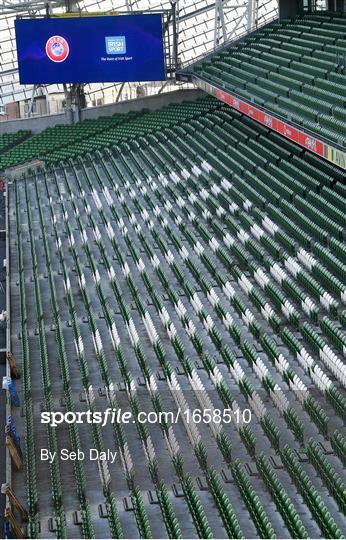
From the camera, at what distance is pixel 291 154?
26891 millimetres

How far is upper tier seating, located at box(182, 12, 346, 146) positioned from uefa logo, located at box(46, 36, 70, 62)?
16.0 feet

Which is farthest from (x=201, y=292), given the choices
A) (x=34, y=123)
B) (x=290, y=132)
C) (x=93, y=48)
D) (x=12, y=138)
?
(x=34, y=123)

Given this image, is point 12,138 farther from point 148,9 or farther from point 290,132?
point 290,132

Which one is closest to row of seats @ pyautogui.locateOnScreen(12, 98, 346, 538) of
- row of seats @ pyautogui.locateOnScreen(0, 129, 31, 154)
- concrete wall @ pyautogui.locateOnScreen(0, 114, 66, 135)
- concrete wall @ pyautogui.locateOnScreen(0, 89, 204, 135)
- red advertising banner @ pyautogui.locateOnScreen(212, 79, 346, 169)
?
red advertising banner @ pyautogui.locateOnScreen(212, 79, 346, 169)

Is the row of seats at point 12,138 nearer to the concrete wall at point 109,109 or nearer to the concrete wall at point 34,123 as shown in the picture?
the concrete wall at point 34,123

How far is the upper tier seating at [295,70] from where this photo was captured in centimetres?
2431

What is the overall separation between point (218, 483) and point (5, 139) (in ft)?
99.8

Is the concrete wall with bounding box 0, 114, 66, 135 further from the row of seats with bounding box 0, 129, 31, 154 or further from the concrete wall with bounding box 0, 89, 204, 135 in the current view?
the row of seats with bounding box 0, 129, 31, 154

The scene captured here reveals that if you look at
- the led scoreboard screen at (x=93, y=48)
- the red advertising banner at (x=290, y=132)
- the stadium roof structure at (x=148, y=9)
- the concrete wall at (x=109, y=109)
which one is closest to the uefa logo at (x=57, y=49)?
the led scoreboard screen at (x=93, y=48)

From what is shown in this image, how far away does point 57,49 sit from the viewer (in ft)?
129

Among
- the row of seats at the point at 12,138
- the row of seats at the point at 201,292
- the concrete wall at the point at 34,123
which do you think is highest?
the row of seats at the point at 201,292

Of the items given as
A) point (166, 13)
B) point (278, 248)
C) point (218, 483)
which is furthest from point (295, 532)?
point (166, 13)

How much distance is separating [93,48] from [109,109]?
124 inches

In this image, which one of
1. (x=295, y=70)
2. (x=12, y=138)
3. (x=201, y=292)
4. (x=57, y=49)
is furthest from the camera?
(x=12, y=138)
